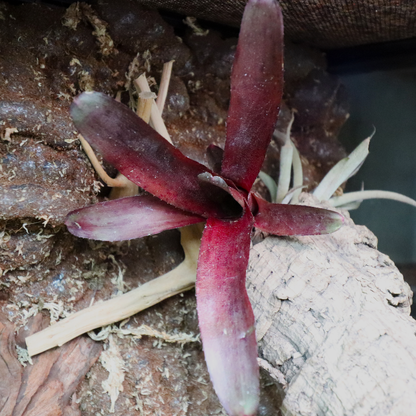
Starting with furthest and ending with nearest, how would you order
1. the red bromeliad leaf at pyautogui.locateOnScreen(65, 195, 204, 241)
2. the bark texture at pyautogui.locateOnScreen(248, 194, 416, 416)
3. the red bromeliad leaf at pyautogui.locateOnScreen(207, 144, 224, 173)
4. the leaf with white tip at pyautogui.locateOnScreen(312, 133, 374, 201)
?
the leaf with white tip at pyautogui.locateOnScreen(312, 133, 374, 201), the red bromeliad leaf at pyautogui.locateOnScreen(207, 144, 224, 173), the red bromeliad leaf at pyautogui.locateOnScreen(65, 195, 204, 241), the bark texture at pyautogui.locateOnScreen(248, 194, 416, 416)

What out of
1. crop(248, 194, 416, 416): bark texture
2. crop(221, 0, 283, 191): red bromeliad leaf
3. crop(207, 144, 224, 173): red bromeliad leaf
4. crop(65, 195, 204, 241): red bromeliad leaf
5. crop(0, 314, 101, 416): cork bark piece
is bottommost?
crop(0, 314, 101, 416): cork bark piece

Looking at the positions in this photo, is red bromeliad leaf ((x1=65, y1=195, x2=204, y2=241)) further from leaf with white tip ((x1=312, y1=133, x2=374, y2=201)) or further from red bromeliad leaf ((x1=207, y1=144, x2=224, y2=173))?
leaf with white tip ((x1=312, y1=133, x2=374, y2=201))

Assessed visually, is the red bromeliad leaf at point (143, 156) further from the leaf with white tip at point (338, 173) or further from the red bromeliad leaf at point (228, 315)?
the leaf with white tip at point (338, 173)

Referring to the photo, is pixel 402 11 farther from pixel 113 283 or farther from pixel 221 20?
pixel 113 283

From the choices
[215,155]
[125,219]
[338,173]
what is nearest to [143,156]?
[125,219]

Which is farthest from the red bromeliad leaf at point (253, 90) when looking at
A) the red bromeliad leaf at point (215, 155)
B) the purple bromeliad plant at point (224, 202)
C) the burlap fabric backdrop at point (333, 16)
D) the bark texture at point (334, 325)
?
the burlap fabric backdrop at point (333, 16)

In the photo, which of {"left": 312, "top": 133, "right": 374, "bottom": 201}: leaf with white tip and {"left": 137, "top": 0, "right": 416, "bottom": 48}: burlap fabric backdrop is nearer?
{"left": 137, "top": 0, "right": 416, "bottom": 48}: burlap fabric backdrop

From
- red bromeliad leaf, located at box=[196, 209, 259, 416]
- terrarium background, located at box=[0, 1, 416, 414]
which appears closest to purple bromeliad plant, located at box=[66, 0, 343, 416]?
red bromeliad leaf, located at box=[196, 209, 259, 416]

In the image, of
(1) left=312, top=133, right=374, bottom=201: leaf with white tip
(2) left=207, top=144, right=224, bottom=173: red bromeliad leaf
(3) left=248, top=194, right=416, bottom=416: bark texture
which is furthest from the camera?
(1) left=312, top=133, right=374, bottom=201: leaf with white tip
